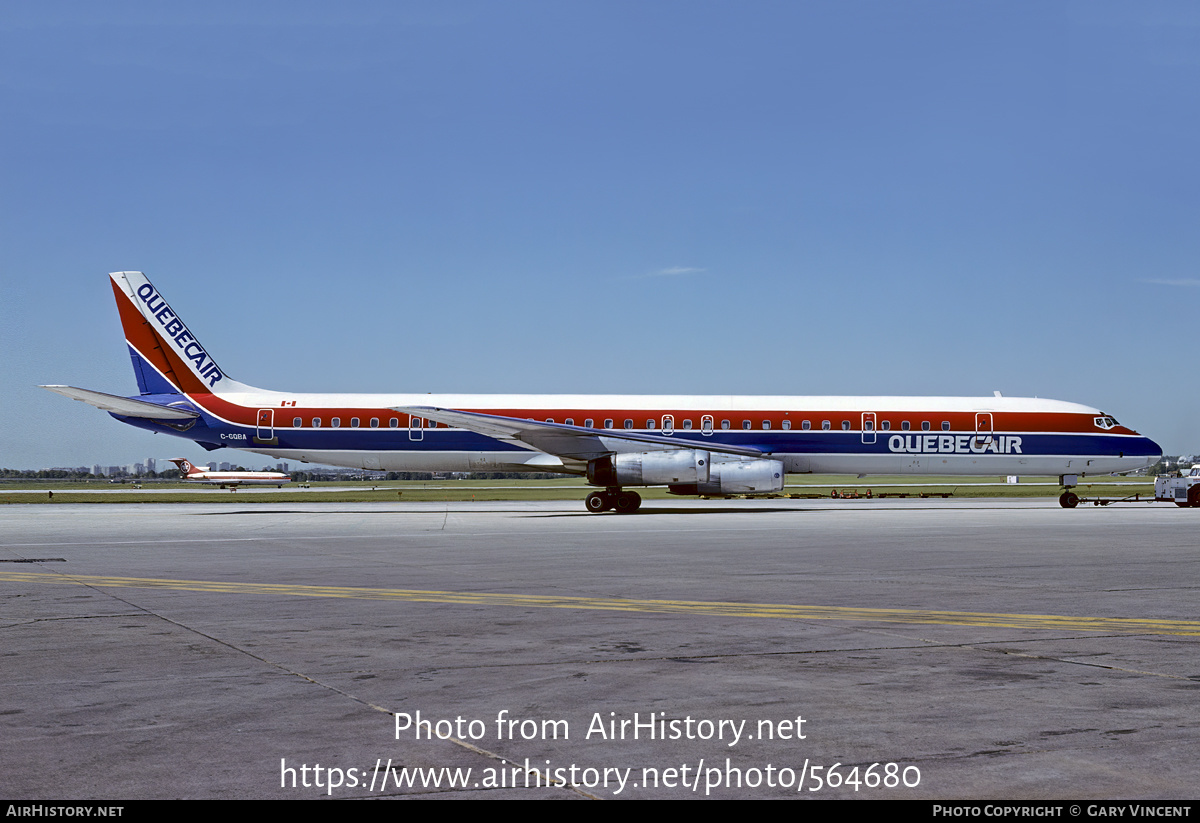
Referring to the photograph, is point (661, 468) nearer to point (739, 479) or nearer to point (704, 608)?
point (739, 479)

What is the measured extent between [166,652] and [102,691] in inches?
64.4

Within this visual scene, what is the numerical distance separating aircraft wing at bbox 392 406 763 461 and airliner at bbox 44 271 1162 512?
2.9 inches

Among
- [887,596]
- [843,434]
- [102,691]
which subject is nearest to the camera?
[102,691]

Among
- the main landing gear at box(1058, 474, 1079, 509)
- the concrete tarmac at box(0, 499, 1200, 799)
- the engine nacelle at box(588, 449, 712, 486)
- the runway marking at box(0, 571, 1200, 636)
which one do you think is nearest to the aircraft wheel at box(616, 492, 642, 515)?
the engine nacelle at box(588, 449, 712, 486)

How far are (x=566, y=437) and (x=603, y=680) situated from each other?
29443mm

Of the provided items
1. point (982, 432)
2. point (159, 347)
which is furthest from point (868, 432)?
point (159, 347)

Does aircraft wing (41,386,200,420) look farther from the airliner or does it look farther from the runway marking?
the runway marking

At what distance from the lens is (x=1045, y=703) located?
6824mm

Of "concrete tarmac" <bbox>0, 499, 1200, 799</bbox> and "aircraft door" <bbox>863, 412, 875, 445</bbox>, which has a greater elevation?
"aircraft door" <bbox>863, 412, 875, 445</bbox>

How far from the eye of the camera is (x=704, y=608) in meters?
11.9

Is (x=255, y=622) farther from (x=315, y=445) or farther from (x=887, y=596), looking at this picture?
(x=315, y=445)

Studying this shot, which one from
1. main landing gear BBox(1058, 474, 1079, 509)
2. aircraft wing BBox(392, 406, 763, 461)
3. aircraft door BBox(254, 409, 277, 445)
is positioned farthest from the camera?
main landing gear BBox(1058, 474, 1079, 509)

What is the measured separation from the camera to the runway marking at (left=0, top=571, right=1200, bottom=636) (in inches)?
415
